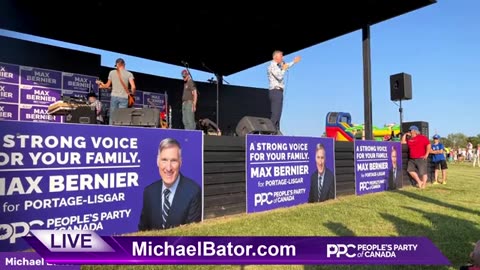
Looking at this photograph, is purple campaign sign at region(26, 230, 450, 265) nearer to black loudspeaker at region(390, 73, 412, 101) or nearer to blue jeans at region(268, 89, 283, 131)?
blue jeans at region(268, 89, 283, 131)

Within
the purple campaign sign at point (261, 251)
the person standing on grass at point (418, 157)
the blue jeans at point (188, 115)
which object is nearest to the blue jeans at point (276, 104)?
the blue jeans at point (188, 115)

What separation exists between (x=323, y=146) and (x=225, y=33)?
7.55 meters

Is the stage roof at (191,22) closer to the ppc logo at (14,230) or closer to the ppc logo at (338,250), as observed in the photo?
the ppc logo at (14,230)

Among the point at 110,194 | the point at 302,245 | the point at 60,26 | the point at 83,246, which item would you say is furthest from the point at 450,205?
the point at 60,26

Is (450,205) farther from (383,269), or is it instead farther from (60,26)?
(60,26)

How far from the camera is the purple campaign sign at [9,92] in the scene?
9930 millimetres

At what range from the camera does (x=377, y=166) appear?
386 inches

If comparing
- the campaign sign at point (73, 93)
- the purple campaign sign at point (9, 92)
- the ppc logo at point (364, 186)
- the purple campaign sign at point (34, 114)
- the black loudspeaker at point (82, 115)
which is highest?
the campaign sign at point (73, 93)

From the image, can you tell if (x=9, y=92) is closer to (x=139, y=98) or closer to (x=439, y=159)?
(x=139, y=98)

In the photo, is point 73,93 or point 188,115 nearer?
point 188,115

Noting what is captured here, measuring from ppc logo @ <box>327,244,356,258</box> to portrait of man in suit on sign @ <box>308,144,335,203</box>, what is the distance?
19.0ft

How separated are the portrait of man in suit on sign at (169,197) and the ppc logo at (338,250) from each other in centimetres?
349

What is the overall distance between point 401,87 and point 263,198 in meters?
7.92

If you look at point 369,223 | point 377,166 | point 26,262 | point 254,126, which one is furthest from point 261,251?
point 377,166
